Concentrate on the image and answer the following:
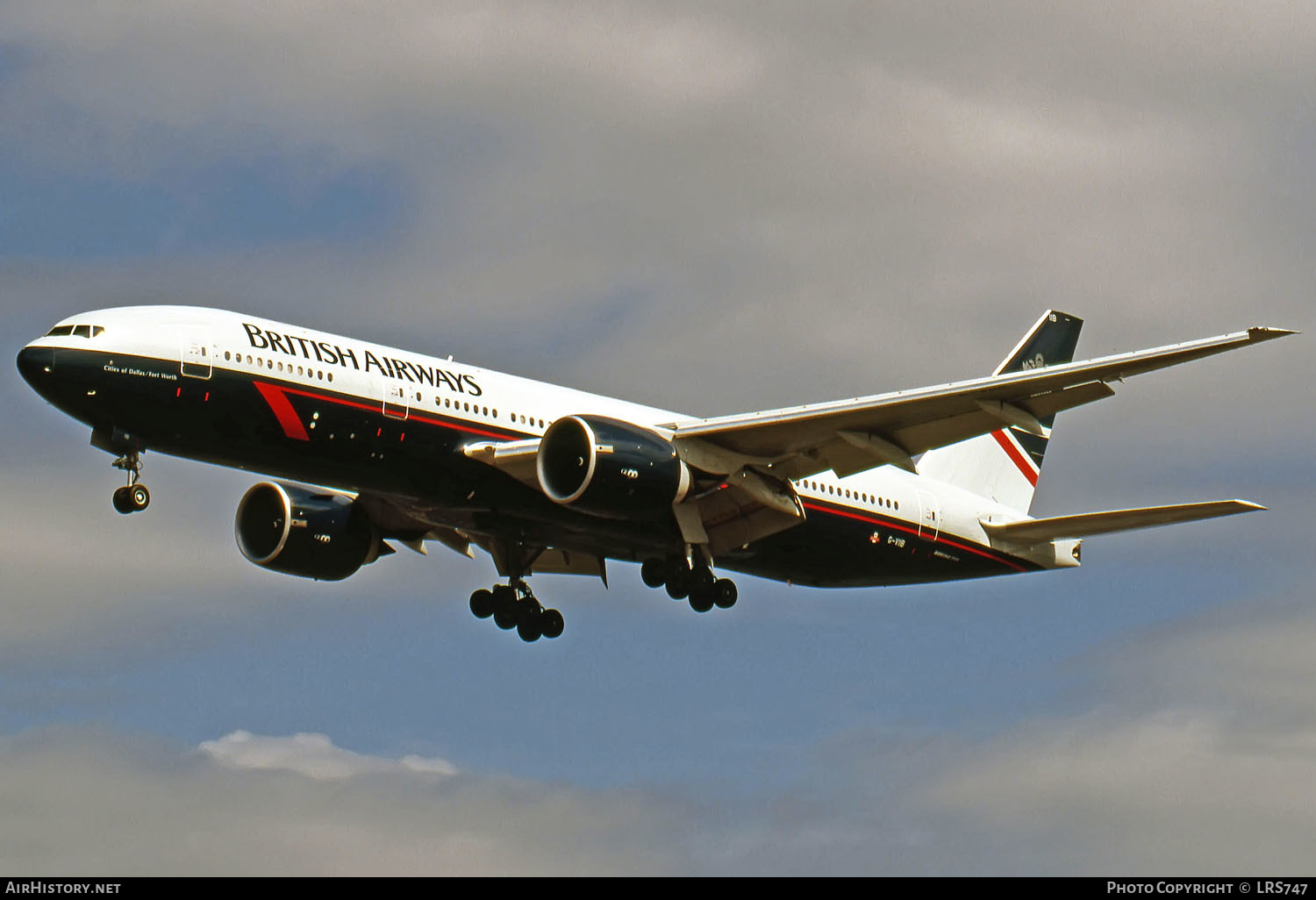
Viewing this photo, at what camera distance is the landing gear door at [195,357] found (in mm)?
36438

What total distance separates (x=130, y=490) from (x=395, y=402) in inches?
217

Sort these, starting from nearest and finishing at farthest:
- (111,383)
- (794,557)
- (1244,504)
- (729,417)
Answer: (111,383)
(1244,504)
(729,417)
(794,557)

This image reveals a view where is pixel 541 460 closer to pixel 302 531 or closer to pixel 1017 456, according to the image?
pixel 302 531

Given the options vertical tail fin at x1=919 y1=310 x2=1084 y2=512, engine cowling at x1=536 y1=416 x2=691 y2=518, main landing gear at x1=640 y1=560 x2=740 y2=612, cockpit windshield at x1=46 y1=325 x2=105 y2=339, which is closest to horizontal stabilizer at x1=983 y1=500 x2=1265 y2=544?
vertical tail fin at x1=919 y1=310 x2=1084 y2=512

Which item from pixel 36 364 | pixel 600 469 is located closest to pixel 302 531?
pixel 600 469

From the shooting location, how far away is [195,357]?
3659 cm

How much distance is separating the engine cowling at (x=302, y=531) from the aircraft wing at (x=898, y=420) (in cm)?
896

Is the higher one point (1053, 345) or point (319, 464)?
point (1053, 345)

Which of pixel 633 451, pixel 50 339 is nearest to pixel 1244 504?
pixel 633 451

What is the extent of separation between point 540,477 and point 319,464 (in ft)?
15.0

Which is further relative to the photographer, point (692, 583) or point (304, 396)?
point (692, 583)

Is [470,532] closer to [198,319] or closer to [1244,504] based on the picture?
[198,319]

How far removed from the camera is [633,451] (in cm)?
3931

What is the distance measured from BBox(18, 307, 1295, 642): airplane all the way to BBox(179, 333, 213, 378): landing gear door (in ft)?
0.13
